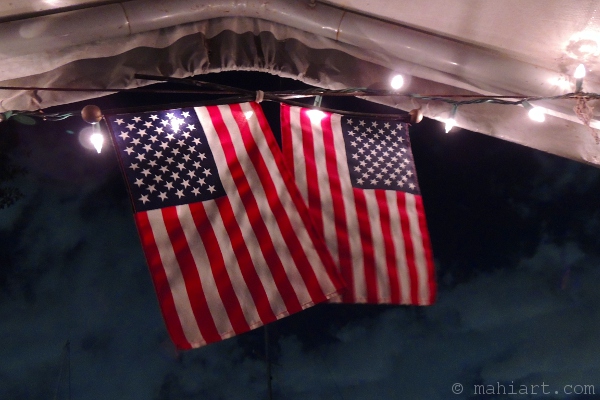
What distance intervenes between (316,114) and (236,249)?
5.12 ft

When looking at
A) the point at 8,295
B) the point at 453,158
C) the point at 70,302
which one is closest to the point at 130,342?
the point at 70,302

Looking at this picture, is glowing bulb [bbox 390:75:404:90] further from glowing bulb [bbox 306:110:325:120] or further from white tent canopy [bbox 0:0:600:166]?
glowing bulb [bbox 306:110:325:120]

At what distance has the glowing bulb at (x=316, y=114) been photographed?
158 inches

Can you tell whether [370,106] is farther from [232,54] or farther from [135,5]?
[135,5]

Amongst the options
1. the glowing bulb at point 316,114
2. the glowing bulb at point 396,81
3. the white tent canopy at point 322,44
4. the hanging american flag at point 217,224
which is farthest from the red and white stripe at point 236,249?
the glowing bulb at point 396,81

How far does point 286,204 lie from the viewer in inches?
138

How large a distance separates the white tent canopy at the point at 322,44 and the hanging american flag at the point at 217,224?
1.19m

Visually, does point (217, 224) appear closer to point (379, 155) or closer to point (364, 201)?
point (364, 201)

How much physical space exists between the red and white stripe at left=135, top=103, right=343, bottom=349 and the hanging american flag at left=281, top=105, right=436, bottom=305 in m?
0.27

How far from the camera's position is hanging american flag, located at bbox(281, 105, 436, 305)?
142 inches

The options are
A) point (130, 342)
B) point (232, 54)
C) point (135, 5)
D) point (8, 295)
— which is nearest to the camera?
point (135, 5)

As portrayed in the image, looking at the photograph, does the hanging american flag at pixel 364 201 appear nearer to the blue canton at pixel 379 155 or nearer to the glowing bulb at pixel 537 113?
the blue canton at pixel 379 155

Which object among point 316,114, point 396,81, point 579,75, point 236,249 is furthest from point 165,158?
point 579,75

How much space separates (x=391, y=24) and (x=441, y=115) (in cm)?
120
